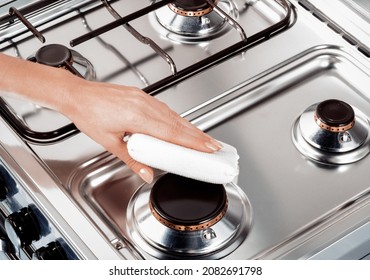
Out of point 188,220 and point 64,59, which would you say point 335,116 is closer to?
point 188,220

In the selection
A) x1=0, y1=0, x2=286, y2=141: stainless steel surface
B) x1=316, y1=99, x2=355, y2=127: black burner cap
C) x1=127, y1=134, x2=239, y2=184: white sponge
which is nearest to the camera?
x1=127, y1=134, x2=239, y2=184: white sponge

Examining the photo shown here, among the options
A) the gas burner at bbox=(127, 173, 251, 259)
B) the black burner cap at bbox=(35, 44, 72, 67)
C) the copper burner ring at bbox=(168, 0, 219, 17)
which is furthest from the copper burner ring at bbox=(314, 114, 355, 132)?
the black burner cap at bbox=(35, 44, 72, 67)

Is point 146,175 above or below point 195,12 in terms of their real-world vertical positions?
below

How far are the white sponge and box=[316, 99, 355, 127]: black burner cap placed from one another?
6.8 inches

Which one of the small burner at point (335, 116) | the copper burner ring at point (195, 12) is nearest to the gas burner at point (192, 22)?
the copper burner ring at point (195, 12)

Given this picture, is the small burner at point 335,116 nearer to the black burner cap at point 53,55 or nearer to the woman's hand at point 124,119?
the woman's hand at point 124,119

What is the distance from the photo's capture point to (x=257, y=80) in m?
1.35

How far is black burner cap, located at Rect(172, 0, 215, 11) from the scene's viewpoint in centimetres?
139

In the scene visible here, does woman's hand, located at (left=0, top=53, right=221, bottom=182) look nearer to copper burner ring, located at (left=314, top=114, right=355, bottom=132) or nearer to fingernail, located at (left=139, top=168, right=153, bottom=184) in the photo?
fingernail, located at (left=139, top=168, right=153, bottom=184)

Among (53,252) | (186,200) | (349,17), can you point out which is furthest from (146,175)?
(349,17)

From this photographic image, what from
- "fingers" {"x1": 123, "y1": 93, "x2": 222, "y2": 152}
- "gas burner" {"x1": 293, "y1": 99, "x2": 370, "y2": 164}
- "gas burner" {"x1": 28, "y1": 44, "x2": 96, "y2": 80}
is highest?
"gas burner" {"x1": 28, "y1": 44, "x2": 96, "y2": 80}

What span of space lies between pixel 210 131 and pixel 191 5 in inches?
8.7

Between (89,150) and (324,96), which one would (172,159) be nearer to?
(89,150)

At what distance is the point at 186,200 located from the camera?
1.15 metres
